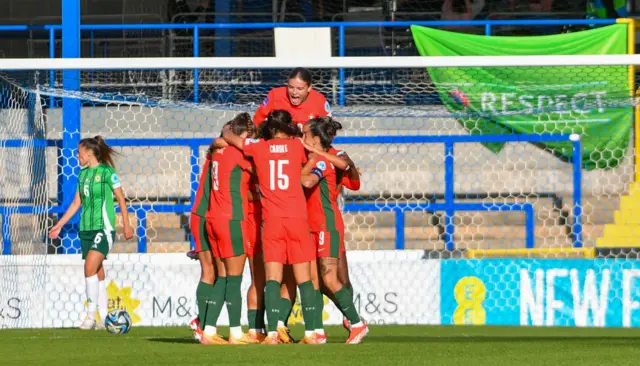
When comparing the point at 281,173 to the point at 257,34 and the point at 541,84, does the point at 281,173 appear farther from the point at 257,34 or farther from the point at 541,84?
the point at 257,34

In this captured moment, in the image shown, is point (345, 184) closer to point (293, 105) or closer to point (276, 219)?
point (293, 105)

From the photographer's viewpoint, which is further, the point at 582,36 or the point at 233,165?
the point at 582,36

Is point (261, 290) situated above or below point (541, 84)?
below

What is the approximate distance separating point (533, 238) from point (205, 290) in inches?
176

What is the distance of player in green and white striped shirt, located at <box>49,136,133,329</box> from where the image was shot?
8.66 meters

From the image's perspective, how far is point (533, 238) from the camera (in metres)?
10.8

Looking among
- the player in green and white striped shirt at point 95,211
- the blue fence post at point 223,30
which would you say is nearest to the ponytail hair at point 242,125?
the player in green and white striped shirt at point 95,211

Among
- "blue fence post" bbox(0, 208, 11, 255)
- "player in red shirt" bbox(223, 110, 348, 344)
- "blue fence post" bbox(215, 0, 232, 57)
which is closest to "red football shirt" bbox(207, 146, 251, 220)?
"player in red shirt" bbox(223, 110, 348, 344)

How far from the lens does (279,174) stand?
664 centimetres

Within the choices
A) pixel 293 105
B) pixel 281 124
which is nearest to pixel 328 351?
pixel 281 124

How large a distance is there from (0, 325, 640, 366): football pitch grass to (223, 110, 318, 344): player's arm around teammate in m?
0.39

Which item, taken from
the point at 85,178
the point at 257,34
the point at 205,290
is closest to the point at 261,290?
the point at 205,290

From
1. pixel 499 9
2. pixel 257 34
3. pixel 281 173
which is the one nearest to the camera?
pixel 281 173

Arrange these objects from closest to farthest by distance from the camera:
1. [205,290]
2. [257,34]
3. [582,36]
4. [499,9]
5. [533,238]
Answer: [205,290] < [533,238] < [582,36] < [257,34] < [499,9]
